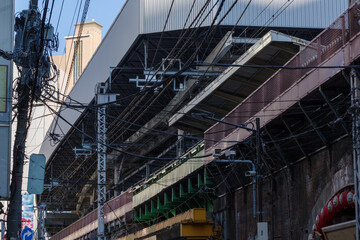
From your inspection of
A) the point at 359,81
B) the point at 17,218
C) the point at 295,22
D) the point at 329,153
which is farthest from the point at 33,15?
the point at 295,22

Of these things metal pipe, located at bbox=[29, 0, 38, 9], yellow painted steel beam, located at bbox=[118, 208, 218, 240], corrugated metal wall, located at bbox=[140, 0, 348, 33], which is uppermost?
corrugated metal wall, located at bbox=[140, 0, 348, 33]

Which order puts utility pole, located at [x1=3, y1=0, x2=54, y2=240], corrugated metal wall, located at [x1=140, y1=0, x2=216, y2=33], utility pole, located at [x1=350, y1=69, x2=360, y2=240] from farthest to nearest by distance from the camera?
corrugated metal wall, located at [x1=140, y1=0, x2=216, y2=33] < utility pole, located at [x1=3, y1=0, x2=54, y2=240] < utility pole, located at [x1=350, y1=69, x2=360, y2=240]

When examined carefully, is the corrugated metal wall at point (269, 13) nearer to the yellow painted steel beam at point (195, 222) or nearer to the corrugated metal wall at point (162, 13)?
the corrugated metal wall at point (162, 13)

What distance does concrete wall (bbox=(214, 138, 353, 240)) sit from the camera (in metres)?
25.2

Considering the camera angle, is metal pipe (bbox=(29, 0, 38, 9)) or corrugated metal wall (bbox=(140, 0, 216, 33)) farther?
corrugated metal wall (bbox=(140, 0, 216, 33))

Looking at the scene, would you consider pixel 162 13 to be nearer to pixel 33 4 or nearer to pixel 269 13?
pixel 269 13

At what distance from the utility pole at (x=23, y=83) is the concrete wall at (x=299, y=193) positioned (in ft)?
34.1

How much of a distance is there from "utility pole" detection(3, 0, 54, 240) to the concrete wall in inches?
410

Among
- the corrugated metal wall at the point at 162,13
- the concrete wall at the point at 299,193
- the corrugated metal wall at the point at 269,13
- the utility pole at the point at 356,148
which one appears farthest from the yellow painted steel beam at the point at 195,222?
the utility pole at the point at 356,148

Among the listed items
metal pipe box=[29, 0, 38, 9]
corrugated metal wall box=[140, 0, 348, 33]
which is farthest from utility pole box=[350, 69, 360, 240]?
corrugated metal wall box=[140, 0, 348, 33]

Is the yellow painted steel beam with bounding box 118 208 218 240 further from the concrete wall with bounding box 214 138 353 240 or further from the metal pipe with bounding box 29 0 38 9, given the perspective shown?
the metal pipe with bounding box 29 0 38 9

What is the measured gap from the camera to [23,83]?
2016 cm

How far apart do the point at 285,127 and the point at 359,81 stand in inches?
329

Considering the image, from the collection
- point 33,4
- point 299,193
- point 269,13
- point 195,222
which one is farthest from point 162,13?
point 33,4
